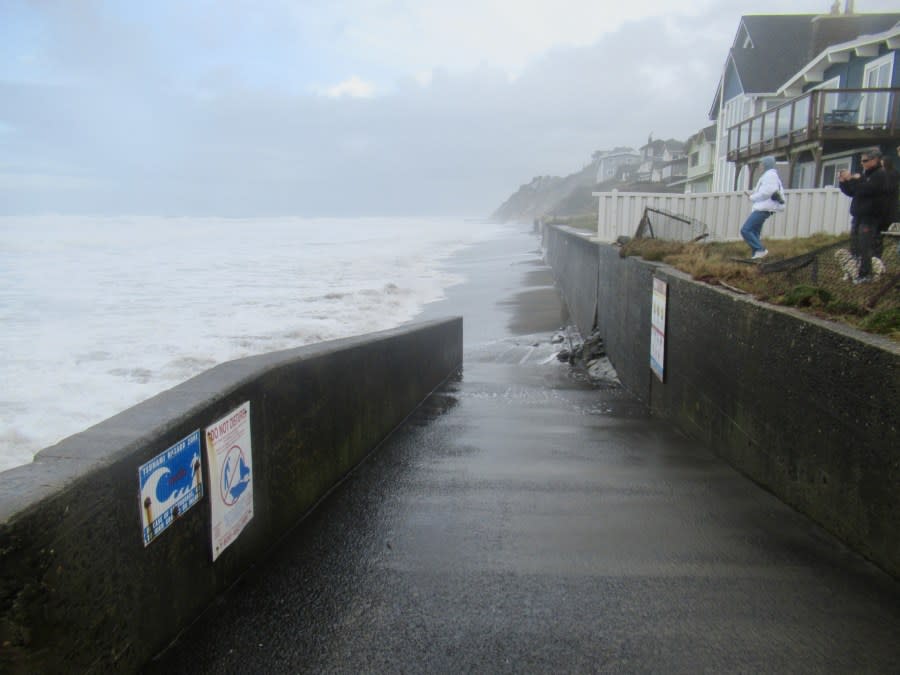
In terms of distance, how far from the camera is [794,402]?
4871 mm

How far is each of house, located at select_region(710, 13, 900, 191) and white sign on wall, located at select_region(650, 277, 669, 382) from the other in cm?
1431

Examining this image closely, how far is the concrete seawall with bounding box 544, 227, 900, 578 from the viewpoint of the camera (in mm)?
3859

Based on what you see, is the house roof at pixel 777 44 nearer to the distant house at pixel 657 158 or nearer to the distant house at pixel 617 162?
the distant house at pixel 657 158

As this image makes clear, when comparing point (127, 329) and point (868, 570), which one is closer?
point (868, 570)

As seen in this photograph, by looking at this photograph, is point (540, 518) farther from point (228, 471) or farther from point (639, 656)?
point (228, 471)

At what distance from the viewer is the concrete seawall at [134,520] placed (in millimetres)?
2352

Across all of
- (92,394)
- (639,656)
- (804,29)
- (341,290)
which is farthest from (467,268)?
(639,656)

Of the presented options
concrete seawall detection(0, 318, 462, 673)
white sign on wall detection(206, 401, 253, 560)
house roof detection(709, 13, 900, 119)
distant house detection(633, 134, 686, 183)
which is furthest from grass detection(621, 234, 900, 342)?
distant house detection(633, 134, 686, 183)

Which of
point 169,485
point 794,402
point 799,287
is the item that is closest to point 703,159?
point 799,287

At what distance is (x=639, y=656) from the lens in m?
3.27

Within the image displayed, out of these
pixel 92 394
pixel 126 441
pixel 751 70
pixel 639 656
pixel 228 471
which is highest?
pixel 751 70

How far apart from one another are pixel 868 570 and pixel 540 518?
201cm

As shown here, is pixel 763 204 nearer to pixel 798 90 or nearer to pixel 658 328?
pixel 658 328

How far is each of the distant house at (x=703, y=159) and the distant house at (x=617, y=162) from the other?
6038 cm
